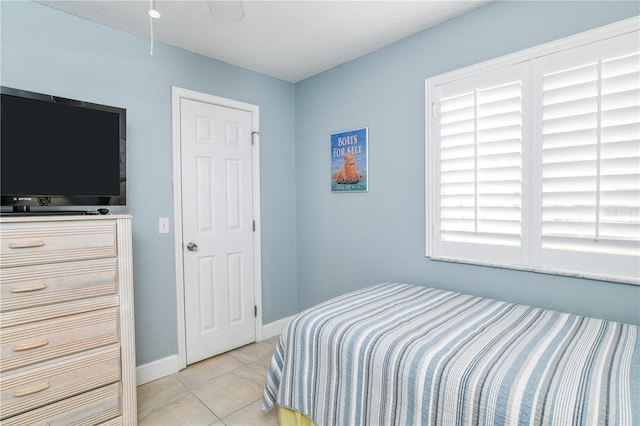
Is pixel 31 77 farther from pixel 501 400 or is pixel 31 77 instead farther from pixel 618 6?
pixel 618 6

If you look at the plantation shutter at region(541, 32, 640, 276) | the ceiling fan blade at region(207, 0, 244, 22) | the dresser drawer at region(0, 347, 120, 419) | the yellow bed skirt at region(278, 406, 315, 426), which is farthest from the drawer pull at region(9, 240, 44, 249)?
the plantation shutter at region(541, 32, 640, 276)

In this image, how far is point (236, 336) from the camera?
9.69ft

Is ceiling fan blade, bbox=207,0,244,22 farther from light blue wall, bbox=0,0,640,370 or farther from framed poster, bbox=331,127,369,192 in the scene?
framed poster, bbox=331,127,369,192

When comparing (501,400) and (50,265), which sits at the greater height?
(50,265)

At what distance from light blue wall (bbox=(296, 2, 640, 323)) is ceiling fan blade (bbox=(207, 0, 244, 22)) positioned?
1458 millimetres

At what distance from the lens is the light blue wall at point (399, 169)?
5.74ft

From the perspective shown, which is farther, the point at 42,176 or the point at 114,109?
the point at 114,109

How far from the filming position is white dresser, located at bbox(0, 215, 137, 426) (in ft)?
4.90

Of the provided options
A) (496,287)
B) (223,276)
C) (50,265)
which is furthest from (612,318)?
(50,265)

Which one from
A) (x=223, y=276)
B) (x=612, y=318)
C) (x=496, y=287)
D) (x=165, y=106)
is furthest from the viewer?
(x=223, y=276)

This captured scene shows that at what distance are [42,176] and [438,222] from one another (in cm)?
243

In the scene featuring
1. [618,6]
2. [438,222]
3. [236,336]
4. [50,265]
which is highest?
[618,6]

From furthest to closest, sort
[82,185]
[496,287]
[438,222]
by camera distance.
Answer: [438,222] → [496,287] → [82,185]

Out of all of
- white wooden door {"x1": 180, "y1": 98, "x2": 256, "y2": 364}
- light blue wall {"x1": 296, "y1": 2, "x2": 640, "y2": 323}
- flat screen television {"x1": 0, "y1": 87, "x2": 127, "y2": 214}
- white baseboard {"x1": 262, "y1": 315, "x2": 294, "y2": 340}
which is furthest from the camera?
white baseboard {"x1": 262, "y1": 315, "x2": 294, "y2": 340}
